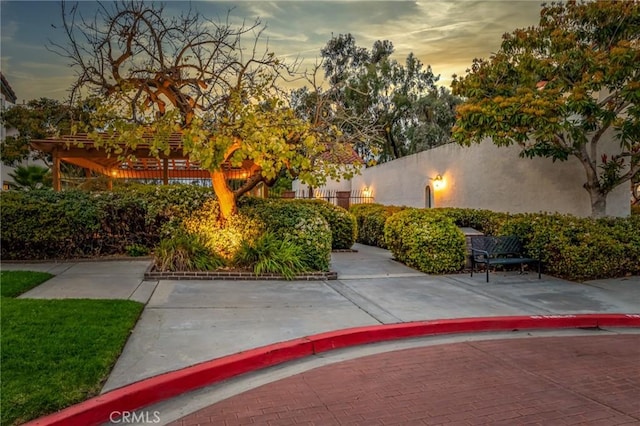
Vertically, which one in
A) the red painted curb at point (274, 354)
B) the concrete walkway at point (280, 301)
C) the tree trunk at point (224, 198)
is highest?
the tree trunk at point (224, 198)

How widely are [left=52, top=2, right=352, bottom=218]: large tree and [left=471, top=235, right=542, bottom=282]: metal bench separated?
12.1ft

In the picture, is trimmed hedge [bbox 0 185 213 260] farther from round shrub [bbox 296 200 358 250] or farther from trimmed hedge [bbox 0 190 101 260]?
round shrub [bbox 296 200 358 250]

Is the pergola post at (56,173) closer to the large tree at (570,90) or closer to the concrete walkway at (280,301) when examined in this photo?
the concrete walkway at (280,301)

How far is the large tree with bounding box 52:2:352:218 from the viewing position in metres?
8.36

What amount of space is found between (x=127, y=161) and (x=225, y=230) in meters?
8.48

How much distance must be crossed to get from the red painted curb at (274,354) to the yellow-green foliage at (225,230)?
15.6ft

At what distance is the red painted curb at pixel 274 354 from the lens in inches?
138

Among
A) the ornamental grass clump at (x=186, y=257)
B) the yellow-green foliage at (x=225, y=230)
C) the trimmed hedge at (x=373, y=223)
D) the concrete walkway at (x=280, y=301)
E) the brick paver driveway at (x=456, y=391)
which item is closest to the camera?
the brick paver driveway at (x=456, y=391)

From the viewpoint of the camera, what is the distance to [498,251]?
993cm

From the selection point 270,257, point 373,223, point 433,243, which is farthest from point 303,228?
point 373,223

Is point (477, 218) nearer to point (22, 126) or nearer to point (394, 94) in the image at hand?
point (394, 94)

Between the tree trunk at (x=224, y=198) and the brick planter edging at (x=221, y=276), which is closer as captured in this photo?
the brick planter edging at (x=221, y=276)

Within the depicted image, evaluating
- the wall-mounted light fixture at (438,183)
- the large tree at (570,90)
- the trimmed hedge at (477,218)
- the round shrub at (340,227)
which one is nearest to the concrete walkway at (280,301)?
the trimmed hedge at (477,218)

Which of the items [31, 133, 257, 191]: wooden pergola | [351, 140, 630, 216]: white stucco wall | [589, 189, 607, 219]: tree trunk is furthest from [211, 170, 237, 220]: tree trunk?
[589, 189, 607, 219]: tree trunk
